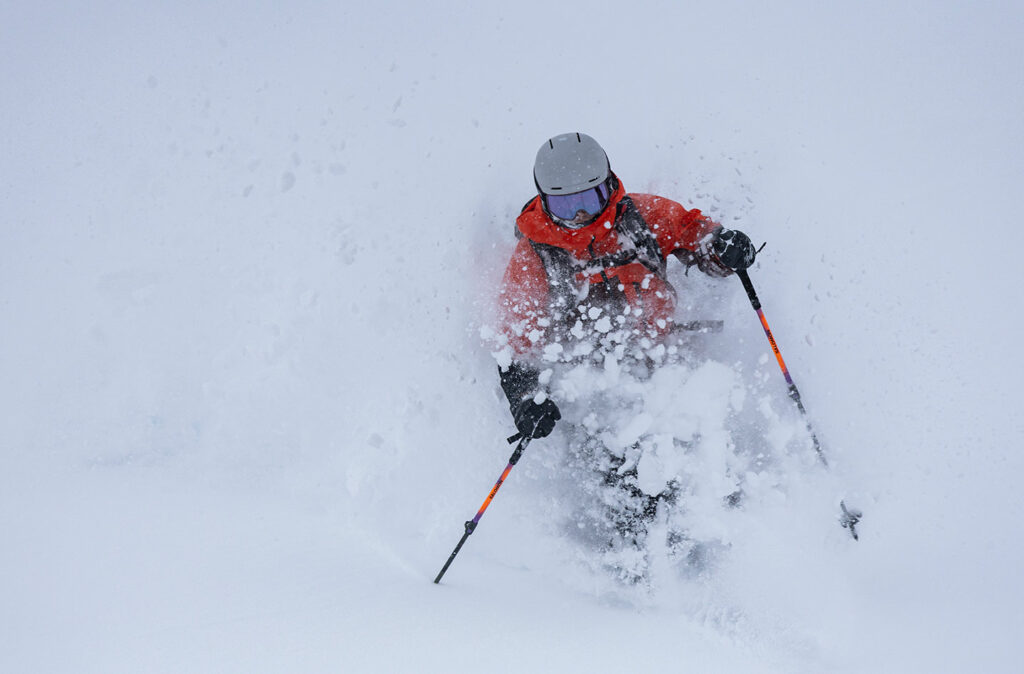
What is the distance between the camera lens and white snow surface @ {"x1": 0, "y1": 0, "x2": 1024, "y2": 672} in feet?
10.5

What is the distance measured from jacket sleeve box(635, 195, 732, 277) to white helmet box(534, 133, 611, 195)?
0.52 metres

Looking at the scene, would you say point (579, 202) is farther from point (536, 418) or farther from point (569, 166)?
point (536, 418)

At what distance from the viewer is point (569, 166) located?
2.85m

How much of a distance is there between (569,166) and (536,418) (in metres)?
1.35

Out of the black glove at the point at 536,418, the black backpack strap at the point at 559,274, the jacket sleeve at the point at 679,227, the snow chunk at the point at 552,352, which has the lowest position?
the black glove at the point at 536,418

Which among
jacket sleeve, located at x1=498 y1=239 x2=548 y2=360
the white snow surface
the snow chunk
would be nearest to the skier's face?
jacket sleeve, located at x1=498 y1=239 x2=548 y2=360

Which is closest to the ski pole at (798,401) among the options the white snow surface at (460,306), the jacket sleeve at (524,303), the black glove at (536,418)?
the white snow surface at (460,306)

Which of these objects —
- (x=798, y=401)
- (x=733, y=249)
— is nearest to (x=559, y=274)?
(x=733, y=249)

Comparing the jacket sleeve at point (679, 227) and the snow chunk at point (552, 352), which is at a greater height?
the jacket sleeve at point (679, 227)

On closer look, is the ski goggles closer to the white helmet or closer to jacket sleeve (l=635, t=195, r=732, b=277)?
the white helmet

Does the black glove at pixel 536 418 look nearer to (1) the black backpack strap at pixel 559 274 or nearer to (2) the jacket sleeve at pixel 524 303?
(2) the jacket sleeve at pixel 524 303

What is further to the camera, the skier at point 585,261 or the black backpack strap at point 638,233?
the black backpack strap at point 638,233

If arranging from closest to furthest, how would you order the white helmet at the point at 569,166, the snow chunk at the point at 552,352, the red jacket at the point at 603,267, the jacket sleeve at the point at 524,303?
1. the white helmet at the point at 569,166
2. the red jacket at the point at 603,267
3. the jacket sleeve at the point at 524,303
4. the snow chunk at the point at 552,352

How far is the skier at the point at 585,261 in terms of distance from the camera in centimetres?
292
